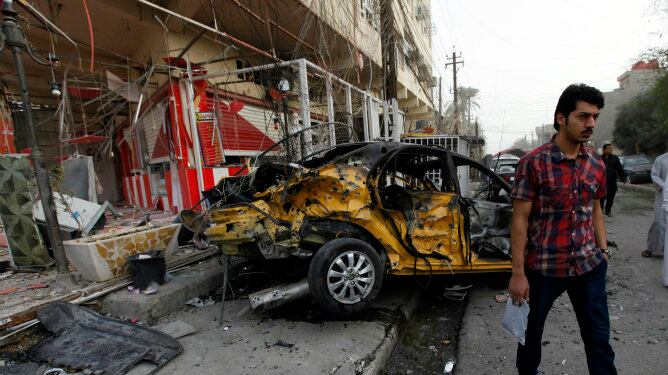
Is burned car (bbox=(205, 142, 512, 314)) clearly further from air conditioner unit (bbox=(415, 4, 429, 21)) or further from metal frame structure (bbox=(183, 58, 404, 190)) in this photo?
air conditioner unit (bbox=(415, 4, 429, 21))

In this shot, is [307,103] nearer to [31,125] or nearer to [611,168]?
[31,125]

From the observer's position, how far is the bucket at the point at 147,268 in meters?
3.88

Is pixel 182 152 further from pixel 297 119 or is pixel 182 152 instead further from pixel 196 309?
pixel 196 309

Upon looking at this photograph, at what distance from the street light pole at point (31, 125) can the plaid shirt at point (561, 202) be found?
497 centimetres

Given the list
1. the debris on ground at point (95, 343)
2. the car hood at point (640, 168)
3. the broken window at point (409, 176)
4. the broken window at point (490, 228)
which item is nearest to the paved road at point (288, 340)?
the debris on ground at point (95, 343)

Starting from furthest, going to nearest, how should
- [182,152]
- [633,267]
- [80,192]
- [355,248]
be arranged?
[182,152] < [80,192] < [633,267] < [355,248]

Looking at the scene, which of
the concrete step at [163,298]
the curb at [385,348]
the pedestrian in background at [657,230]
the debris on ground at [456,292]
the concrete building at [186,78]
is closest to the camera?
the curb at [385,348]

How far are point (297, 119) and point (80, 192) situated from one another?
5717mm

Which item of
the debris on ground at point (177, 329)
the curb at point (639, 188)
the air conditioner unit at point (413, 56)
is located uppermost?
the air conditioner unit at point (413, 56)

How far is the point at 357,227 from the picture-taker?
134 inches

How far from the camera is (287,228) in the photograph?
10.6 ft

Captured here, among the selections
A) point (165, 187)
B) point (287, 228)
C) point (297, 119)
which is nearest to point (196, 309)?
point (287, 228)

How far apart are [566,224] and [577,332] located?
1849 mm

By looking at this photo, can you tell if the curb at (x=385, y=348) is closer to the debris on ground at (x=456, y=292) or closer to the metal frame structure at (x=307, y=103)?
the debris on ground at (x=456, y=292)
